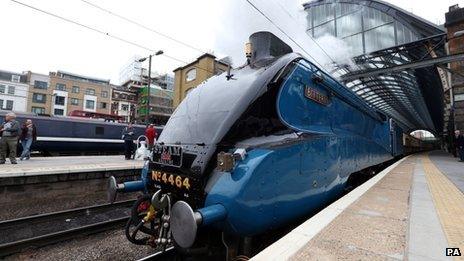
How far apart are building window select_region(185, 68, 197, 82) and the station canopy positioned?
495 inches

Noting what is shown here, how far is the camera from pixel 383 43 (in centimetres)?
1920

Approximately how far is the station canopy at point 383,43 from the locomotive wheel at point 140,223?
51.9 ft

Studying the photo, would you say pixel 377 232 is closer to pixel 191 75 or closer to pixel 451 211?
pixel 451 211

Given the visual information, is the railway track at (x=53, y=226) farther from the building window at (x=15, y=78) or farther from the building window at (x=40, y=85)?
the building window at (x=15, y=78)

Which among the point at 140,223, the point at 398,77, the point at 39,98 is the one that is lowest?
the point at 140,223

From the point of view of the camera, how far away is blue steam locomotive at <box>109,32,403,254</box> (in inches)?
103

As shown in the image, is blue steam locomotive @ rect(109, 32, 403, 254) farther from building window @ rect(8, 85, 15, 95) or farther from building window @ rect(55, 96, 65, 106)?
building window @ rect(8, 85, 15, 95)

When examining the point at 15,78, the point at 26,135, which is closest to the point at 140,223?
the point at 26,135

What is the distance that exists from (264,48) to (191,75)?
26546mm

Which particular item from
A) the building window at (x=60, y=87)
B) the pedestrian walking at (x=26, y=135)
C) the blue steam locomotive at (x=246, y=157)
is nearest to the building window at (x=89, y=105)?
the building window at (x=60, y=87)

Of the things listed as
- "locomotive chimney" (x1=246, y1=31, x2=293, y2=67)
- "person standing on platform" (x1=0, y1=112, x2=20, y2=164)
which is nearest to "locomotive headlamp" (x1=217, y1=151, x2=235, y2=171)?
"locomotive chimney" (x1=246, y1=31, x2=293, y2=67)

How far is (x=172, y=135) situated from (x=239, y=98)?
1.18 meters

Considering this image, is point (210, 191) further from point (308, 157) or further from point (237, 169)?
point (308, 157)

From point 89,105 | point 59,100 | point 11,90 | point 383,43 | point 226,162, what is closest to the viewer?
point 226,162
